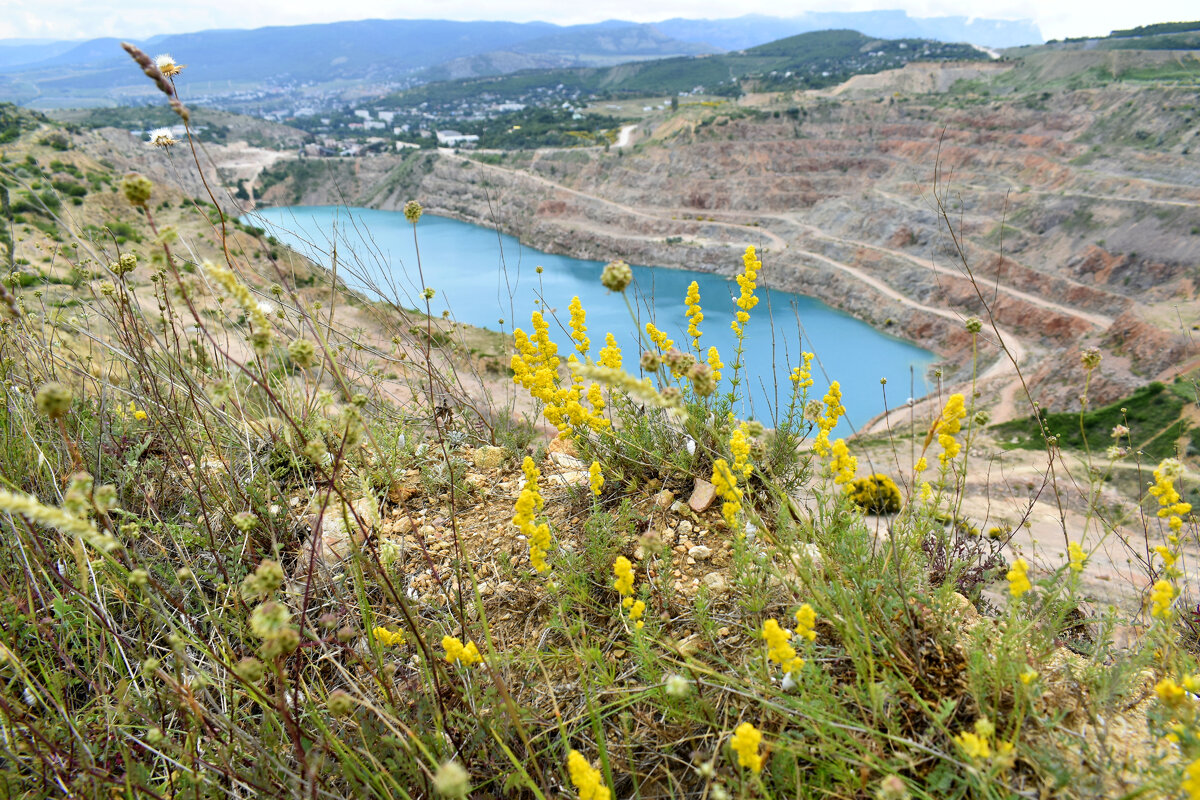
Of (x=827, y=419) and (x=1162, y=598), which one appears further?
(x=827, y=419)

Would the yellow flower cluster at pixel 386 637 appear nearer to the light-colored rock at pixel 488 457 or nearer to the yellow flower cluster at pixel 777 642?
the yellow flower cluster at pixel 777 642

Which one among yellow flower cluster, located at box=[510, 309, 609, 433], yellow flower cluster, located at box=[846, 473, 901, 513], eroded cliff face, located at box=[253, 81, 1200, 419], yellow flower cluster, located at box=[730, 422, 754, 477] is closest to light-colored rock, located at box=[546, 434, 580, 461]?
yellow flower cluster, located at box=[510, 309, 609, 433]

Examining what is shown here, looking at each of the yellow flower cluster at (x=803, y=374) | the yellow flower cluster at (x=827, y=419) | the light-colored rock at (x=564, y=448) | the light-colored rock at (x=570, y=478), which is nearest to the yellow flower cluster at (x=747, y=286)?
the yellow flower cluster at (x=803, y=374)

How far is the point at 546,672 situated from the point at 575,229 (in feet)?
225

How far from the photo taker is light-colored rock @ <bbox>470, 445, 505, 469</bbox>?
483 cm

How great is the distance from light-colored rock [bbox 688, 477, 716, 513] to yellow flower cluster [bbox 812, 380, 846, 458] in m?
0.76

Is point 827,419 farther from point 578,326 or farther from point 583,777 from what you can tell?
point 583,777

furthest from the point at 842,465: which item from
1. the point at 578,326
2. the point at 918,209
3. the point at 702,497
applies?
the point at 918,209

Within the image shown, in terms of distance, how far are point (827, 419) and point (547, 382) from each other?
182 cm

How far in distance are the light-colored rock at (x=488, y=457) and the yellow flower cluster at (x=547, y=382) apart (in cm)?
96

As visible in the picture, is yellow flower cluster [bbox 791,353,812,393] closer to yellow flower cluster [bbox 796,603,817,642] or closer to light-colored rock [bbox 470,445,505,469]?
light-colored rock [bbox 470,445,505,469]

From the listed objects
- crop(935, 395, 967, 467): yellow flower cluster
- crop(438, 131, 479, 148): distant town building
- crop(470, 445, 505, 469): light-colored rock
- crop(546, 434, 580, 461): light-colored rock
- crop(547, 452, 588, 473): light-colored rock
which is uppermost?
crop(438, 131, 479, 148): distant town building

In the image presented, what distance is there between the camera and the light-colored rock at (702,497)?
391 cm

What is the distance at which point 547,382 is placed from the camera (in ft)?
13.1
